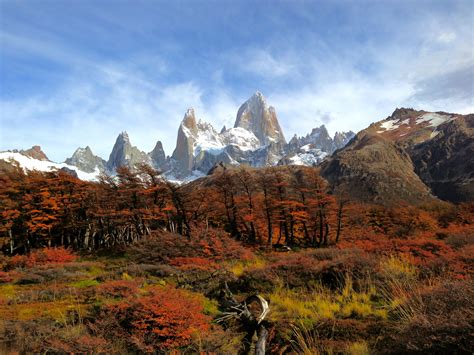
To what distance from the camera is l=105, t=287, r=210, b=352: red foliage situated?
249 inches

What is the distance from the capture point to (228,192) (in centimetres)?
3722

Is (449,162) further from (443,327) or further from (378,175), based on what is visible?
(443,327)

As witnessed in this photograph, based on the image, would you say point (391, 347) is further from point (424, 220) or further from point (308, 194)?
point (424, 220)

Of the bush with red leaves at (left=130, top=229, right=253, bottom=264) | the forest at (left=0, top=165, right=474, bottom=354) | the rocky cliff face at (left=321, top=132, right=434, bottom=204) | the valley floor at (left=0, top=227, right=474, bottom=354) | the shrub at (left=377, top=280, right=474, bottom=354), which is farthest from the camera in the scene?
the rocky cliff face at (left=321, top=132, right=434, bottom=204)

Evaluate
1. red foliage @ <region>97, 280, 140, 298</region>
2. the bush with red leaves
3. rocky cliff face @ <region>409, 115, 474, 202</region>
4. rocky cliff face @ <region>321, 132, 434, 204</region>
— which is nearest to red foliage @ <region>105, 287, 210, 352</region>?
red foliage @ <region>97, 280, 140, 298</region>

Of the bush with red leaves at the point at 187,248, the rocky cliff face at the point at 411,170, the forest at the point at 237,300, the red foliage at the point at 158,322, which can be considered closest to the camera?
the forest at the point at 237,300

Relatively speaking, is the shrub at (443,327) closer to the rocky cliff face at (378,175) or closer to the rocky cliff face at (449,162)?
the rocky cliff face at (378,175)

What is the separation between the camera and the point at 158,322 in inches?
263

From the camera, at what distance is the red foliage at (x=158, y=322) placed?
6.32 m

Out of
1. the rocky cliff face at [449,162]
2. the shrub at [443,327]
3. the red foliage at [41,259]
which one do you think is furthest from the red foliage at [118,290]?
the rocky cliff face at [449,162]

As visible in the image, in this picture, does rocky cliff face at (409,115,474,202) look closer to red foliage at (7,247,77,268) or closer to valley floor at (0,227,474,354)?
valley floor at (0,227,474,354)

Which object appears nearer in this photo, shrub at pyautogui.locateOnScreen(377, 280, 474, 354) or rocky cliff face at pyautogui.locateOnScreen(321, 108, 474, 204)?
shrub at pyautogui.locateOnScreen(377, 280, 474, 354)

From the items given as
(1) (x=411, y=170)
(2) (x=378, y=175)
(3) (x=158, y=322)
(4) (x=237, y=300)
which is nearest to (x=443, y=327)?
(3) (x=158, y=322)

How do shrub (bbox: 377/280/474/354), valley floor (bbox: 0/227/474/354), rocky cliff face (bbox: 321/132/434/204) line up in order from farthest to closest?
1. rocky cliff face (bbox: 321/132/434/204)
2. valley floor (bbox: 0/227/474/354)
3. shrub (bbox: 377/280/474/354)
